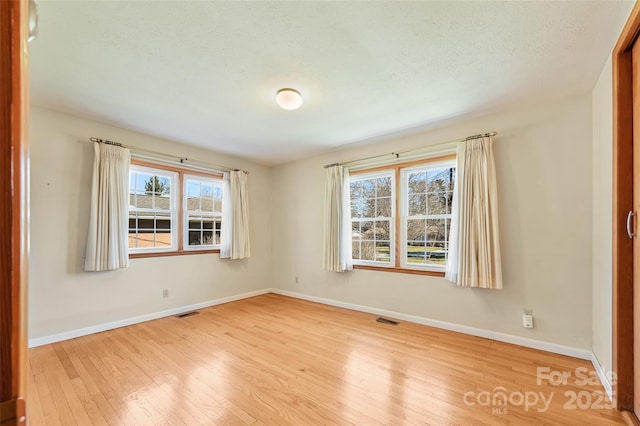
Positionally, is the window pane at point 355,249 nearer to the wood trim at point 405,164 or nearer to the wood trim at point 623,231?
the wood trim at point 405,164

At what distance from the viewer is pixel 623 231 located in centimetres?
183

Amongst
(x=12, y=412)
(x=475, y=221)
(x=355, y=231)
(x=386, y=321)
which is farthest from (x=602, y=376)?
(x=12, y=412)

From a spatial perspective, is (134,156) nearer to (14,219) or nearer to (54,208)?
(54,208)

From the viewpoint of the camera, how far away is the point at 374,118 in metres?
3.21

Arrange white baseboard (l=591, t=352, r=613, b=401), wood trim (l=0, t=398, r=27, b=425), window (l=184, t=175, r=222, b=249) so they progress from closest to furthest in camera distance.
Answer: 1. wood trim (l=0, t=398, r=27, b=425)
2. white baseboard (l=591, t=352, r=613, b=401)
3. window (l=184, t=175, r=222, b=249)

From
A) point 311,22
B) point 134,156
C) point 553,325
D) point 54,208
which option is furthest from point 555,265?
point 54,208

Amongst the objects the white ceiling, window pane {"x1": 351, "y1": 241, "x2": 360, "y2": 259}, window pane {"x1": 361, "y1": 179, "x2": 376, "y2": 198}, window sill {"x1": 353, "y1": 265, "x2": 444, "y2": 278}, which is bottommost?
window sill {"x1": 353, "y1": 265, "x2": 444, "y2": 278}

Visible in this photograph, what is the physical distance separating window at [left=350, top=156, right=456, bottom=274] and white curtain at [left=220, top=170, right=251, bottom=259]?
6.14 ft

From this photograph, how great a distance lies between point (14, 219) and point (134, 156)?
3885 millimetres

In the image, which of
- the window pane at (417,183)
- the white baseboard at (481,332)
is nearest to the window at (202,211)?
the white baseboard at (481,332)

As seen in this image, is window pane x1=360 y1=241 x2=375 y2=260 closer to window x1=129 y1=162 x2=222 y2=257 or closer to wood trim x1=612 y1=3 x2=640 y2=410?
window x1=129 y1=162 x2=222 y2=257

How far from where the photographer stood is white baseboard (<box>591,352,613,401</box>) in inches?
77.4

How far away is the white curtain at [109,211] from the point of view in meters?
3.13

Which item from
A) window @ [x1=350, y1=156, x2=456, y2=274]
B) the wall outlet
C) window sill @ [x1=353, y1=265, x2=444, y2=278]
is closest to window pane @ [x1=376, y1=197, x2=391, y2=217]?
window @ [x1=350, y1=156, x2=456, y2=274]
